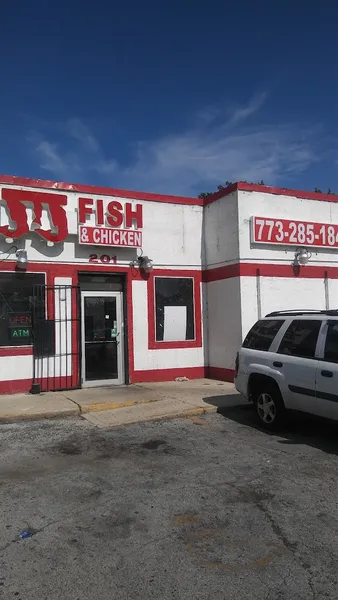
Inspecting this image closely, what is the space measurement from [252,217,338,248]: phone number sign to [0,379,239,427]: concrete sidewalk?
3.80 meters

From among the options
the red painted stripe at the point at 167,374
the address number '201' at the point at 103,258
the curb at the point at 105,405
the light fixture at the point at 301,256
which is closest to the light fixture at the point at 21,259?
the address number '201' at the point at 103,258

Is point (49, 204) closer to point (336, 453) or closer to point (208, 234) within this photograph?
point (208, 234)

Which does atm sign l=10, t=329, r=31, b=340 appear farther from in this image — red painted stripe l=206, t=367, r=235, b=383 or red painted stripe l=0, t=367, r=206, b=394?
red painted stripe l=206, t=367, r=235, b=383

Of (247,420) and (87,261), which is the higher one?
(87,261)

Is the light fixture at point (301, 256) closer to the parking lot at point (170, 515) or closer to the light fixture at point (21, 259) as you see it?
the parking lot at point (170, 515)

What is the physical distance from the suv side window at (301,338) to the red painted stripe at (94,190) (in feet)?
20.2

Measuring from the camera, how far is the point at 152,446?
6891 millimetres

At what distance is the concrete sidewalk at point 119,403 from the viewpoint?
8.58 meters

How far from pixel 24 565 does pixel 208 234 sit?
1024cm

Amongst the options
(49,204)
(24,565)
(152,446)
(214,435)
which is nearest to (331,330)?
(214,435)

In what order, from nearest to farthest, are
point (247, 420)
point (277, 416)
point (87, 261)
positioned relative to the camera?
point (277, 416), point (247, 420), point (87, 261)

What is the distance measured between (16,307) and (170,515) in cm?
734

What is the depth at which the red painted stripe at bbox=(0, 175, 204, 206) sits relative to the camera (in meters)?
10.9

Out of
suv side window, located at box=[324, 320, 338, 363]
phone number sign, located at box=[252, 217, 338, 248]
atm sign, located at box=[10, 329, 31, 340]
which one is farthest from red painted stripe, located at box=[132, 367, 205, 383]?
suv side window, located at box=[324, 320, 338, 363]
